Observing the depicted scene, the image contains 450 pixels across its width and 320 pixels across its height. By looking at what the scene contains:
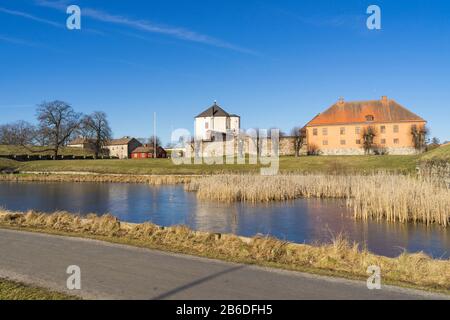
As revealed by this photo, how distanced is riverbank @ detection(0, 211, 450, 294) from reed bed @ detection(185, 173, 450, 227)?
23.8ft

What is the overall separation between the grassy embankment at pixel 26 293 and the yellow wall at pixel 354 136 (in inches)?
2278

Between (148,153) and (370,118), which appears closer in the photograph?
(370,118)

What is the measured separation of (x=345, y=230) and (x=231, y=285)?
32.5 feet

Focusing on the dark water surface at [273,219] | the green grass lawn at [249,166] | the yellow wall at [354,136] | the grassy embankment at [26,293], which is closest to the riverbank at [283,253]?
the dark water surface at [273,219]

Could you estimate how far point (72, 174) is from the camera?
5181 cm

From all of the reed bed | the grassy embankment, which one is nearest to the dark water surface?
the reed bed

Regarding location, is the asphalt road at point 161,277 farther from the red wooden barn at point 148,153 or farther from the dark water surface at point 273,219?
the red wooden barn at point 148,153

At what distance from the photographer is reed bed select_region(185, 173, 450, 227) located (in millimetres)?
16016

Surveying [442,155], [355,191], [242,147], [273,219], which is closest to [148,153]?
[242,147]

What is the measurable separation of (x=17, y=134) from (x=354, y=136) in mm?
73972

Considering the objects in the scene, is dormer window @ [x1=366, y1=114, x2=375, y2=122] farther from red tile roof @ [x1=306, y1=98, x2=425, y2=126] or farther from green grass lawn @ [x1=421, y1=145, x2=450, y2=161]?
green grass lawn @ [x1=421, y1=145, x2=450, y2=161]

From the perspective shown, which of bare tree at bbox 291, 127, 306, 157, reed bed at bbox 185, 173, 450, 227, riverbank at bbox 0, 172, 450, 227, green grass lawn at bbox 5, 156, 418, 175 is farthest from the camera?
bare tree at bbox 291, 127, 306, 157

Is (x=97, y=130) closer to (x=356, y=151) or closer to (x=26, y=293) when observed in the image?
(x=356, y=151)

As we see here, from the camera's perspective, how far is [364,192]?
18.8 meters
